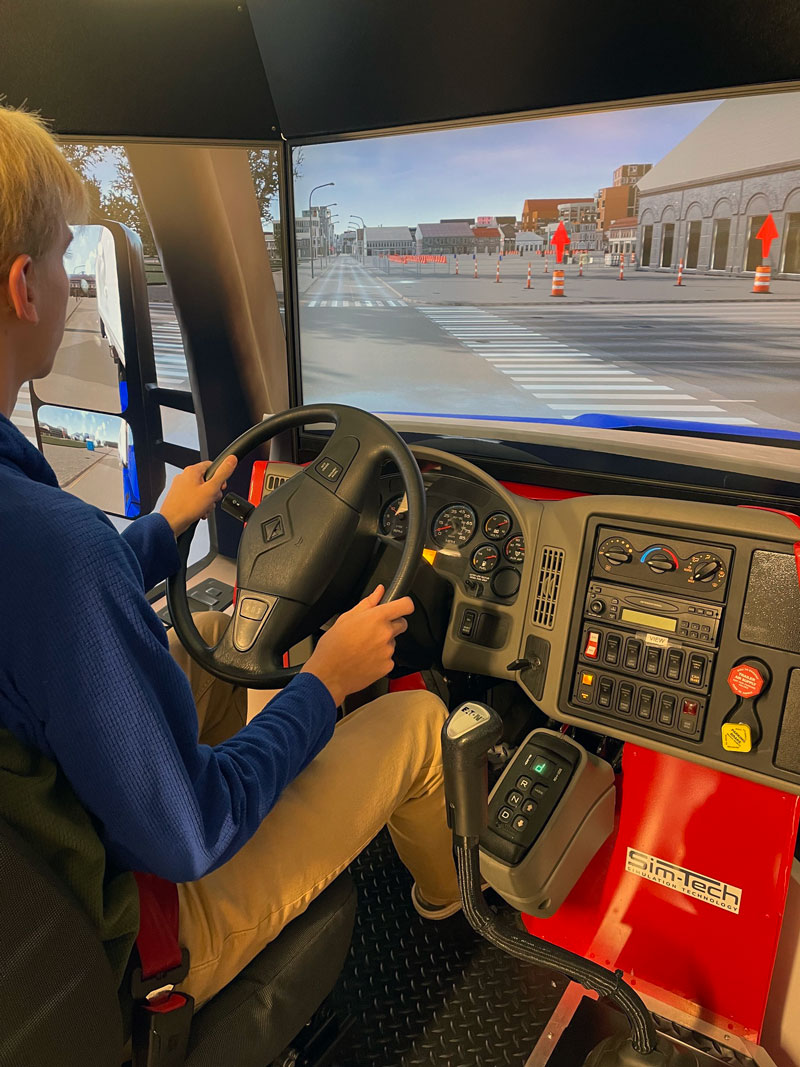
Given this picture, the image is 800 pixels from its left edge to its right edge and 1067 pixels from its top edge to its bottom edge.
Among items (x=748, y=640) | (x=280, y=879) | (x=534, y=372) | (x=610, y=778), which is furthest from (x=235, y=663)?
→ (x=534, y=372)

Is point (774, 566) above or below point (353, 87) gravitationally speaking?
below

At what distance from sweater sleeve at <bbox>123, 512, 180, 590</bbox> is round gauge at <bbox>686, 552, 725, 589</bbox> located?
100cm

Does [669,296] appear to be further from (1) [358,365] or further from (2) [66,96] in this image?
(2) [66,96]

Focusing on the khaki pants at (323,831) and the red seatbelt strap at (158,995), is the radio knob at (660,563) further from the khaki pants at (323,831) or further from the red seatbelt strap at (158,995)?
the red seatbelt strap at (158,995)

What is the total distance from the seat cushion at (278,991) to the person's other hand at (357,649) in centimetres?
30

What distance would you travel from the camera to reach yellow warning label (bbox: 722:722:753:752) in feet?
4.31

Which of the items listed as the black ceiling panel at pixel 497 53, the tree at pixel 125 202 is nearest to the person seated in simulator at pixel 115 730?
the black ceiling panel at pixel 497 53

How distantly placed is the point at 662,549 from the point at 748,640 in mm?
217

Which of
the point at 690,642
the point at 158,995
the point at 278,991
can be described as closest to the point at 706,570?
the point at 690,642

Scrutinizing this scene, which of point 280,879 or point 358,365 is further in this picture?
point 358,365

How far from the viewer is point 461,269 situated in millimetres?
2535

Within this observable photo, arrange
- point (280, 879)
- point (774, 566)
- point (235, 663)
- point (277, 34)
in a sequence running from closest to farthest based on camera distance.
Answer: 1. point (280, 879)
2. point (774, 566)
3. point (235, 663)
4. point (277, 34)

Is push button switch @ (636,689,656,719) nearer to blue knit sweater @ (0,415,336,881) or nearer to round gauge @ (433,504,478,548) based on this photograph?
round gauge @ (433,504,478,548)

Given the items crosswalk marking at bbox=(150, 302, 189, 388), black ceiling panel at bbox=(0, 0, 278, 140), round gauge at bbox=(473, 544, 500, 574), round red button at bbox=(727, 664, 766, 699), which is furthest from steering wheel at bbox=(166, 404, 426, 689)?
crosswalk marking at bbox=(150, 302, 189, 388)
